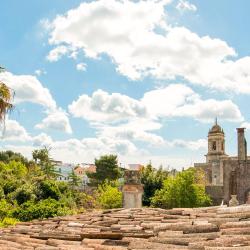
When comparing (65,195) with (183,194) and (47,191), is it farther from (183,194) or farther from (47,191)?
(183,194)

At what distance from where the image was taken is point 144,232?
5840mm

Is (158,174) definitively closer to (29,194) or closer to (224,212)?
(29,194)

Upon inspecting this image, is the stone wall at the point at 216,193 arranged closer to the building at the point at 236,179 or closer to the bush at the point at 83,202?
the building at the point at 236,179

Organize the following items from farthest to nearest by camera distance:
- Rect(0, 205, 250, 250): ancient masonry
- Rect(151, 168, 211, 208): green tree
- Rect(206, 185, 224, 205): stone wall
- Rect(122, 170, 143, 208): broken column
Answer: Rect(206, 185, 224, 205): stone wall < Rect(151, 168, 211, 208): green tree < Rect(122, 170, 143, 208): broken column < Rect(0, 205, 250, 250): ancient masonry

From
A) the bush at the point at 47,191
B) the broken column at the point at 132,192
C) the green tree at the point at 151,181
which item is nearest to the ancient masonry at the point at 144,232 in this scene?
the broken column at the point at 132,192

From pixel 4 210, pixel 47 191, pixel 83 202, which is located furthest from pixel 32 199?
pixel 83 202

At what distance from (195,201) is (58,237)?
25969 mm

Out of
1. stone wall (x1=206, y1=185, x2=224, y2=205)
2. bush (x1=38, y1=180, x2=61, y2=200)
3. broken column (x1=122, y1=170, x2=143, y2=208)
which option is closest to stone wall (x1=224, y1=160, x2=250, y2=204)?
stone wall (x1=206, y1=185, x2=224, y2=205)

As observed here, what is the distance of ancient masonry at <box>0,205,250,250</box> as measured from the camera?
4.95m

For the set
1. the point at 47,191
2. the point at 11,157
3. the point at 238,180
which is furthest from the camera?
the point at 11,157

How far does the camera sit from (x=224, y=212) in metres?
6.34

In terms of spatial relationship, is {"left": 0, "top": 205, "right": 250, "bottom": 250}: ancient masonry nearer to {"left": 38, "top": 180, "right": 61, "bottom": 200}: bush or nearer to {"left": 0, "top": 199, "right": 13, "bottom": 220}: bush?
{"left": 0, "top": 199, "right": 13, "bottom": 220}: bush

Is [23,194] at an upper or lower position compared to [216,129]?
lower

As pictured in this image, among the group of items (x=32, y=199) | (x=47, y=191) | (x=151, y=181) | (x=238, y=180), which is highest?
(x=238, y=180)
